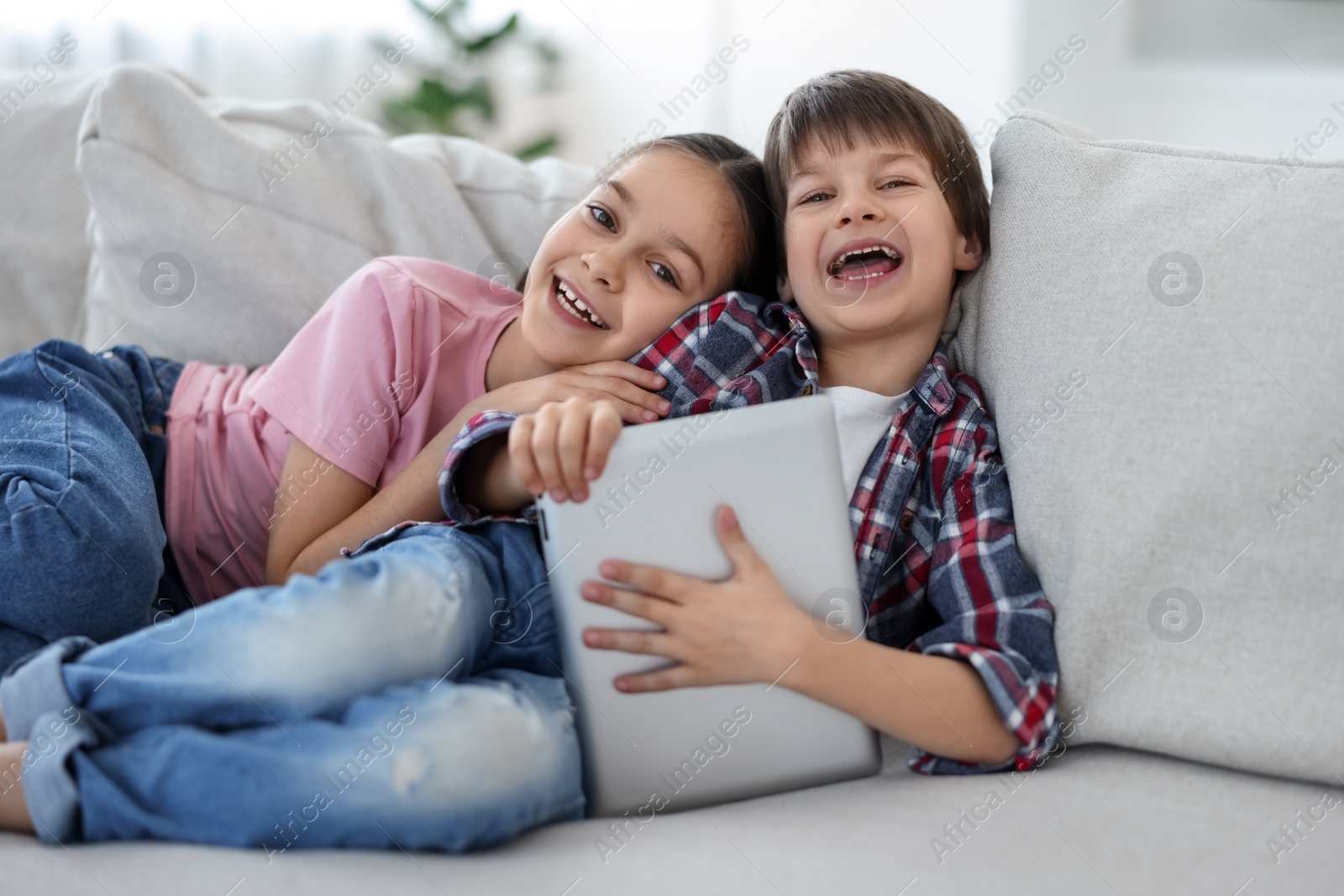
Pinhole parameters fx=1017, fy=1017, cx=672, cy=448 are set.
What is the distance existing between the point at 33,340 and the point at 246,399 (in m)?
0.42

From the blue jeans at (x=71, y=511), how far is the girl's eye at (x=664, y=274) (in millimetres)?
592

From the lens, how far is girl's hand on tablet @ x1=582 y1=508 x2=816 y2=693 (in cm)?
81

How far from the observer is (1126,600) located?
2.91ft

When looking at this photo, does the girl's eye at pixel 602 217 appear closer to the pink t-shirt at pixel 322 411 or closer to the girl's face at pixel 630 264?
the girl's face at pixel 630 264

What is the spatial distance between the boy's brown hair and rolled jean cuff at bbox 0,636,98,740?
85 cm

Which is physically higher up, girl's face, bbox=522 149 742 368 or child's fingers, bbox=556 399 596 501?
girl's face, bbox=522 149 742 368

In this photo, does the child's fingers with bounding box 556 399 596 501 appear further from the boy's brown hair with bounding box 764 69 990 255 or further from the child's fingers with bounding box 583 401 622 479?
the boy's brown hair with bounding box 764 69 990 255

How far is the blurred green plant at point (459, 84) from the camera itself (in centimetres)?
299

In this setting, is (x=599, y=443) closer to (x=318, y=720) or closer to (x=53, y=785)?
(x=318, y=720)

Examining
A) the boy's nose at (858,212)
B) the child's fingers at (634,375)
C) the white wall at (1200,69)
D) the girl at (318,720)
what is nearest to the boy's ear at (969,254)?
the boy's nose at (858,212)

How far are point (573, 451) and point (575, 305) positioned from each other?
41 cm

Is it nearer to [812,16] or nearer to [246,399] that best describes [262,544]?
[246,399]

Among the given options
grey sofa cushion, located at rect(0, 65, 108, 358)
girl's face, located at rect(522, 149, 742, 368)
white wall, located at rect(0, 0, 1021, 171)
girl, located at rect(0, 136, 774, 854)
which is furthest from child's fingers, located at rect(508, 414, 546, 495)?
white wall, located at rect(0, 0, 1021, 171)

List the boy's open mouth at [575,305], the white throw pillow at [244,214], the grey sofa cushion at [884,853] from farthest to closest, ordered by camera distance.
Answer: the white throw pillow at [244,214]
the boy's open mouth at [575,305]
the grey sofa cushion at [884,853]
